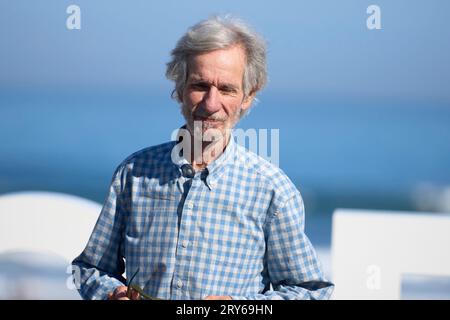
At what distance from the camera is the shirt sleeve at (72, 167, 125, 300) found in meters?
1.82

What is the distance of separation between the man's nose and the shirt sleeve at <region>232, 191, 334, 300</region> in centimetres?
27

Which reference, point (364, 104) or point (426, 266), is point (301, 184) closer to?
point (364, 104)

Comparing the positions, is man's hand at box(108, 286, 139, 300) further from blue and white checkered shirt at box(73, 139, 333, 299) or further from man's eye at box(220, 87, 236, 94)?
man's eye at box(220, 87, 236, 94)

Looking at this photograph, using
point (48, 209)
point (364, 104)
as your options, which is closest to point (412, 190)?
point (364, 104)

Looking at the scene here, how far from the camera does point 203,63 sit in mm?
1721

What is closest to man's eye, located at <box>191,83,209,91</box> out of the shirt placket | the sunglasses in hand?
the shirt placket

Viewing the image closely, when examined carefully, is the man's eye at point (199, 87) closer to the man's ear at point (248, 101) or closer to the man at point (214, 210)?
the man at point (214, 210)

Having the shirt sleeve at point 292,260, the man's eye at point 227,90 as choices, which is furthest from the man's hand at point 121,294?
the man's eye at point 227,90

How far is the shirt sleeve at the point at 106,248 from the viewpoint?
1.82 m

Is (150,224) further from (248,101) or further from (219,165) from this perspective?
(248,101)

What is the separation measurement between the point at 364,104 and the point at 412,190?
1.87 m

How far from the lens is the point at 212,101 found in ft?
5.62

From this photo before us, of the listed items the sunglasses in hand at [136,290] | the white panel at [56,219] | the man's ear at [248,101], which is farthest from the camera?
the white panel at [56,219]

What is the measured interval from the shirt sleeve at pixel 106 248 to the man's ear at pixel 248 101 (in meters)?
0.34
